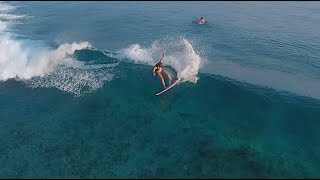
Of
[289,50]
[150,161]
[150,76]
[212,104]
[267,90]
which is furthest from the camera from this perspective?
[289,50]

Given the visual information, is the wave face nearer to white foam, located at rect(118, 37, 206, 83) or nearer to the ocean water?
the ocean water

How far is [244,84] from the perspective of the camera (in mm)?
34844

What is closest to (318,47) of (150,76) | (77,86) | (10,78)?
(150,76)

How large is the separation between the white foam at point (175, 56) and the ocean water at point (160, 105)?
0.47 ft

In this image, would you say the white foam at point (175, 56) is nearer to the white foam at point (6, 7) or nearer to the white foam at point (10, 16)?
the white foam at point (10, 16)

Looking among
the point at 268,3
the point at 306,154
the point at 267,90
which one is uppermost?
the point at 268,3

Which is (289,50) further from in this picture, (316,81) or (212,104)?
(212,104)

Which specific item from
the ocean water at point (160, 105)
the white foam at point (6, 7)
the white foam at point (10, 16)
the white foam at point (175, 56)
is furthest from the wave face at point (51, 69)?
the white foam at point (6, 7)

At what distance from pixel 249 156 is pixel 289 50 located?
26.1 m

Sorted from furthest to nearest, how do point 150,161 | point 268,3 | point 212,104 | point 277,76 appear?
point 268,3
point 277,76
point 212,104
point 150,161

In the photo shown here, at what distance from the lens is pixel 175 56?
39.7 meters

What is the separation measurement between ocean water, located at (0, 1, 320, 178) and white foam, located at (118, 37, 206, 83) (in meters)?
0.14

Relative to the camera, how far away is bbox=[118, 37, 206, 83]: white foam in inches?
1425

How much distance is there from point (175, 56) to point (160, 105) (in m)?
9.79
